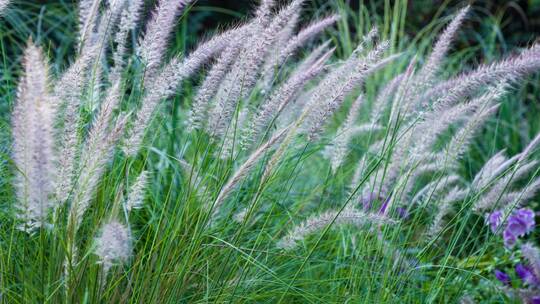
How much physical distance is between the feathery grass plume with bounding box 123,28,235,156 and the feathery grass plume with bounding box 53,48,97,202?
0.57 ft

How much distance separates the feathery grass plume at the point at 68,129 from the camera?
2.02 meters

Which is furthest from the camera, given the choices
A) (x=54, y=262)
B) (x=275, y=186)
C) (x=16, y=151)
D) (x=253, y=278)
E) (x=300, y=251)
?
(x=275, y=186)

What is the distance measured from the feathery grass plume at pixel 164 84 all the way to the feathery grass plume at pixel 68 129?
17 centimetres

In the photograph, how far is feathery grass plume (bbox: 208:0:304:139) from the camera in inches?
97.4

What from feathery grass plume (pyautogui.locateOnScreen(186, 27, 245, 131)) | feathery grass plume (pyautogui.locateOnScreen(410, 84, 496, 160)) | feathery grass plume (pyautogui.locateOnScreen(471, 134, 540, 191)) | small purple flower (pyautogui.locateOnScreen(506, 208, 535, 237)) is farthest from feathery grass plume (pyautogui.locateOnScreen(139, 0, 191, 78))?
small purple flower (pyautogui.locateOnScreen(506, 208, 535, 237))

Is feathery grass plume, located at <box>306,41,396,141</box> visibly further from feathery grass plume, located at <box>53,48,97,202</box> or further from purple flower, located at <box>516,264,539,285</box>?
purple flower, located at <box>516,264,539,285</box>

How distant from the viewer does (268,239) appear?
9.40 feet

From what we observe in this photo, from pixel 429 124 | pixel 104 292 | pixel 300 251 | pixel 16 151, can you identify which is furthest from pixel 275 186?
pixel 16 151

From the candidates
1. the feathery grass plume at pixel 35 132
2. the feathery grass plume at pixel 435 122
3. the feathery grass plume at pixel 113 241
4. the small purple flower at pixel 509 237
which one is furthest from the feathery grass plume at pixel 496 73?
the feathery grass plume at pixel 35 132

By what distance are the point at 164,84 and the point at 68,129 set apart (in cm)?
40

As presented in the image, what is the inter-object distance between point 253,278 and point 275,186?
3.11 feet

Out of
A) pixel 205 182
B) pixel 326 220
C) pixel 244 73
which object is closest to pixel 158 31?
pixel 244 73

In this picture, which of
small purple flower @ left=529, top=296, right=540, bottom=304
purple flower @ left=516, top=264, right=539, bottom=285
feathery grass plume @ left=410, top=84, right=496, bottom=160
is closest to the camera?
feathery grass plume @ left=410, top=84, right=496, bottom=160

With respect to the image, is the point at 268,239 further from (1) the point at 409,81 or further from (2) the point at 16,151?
(2) the point at 16,151
